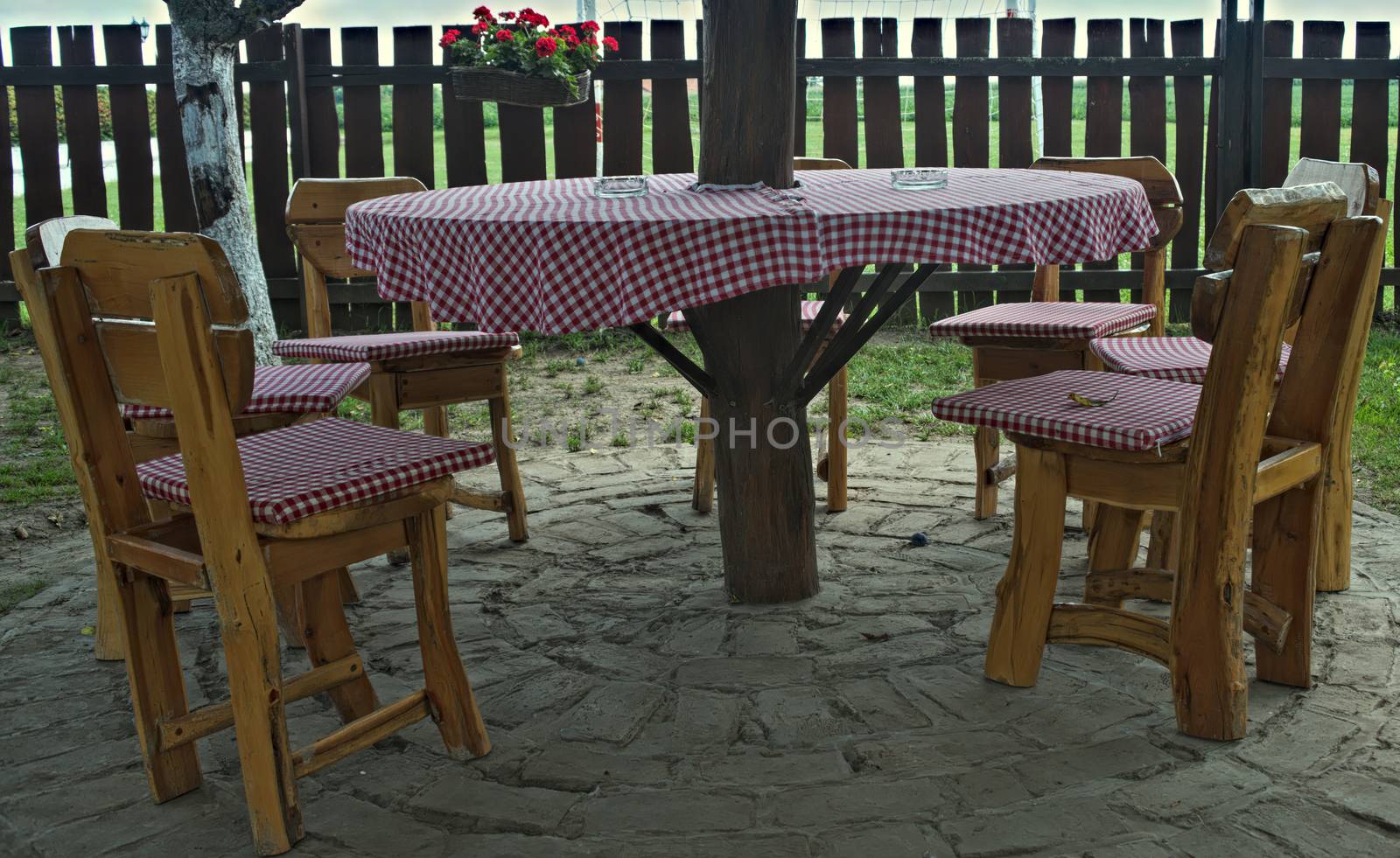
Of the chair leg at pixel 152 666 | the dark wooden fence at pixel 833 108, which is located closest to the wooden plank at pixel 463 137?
the dark wooden fence at pixel 833 108

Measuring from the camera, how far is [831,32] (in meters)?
7.11

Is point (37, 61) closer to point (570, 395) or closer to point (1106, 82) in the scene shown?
point (570, 395)

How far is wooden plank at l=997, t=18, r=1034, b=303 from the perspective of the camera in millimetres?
7059

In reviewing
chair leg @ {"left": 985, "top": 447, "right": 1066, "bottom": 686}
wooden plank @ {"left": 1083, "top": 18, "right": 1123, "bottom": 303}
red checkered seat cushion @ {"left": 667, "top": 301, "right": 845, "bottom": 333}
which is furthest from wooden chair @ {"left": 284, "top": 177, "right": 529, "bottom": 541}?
wooden plank @ {"left": 1083, "top": 18, "right": 1123, "bottom": 303}

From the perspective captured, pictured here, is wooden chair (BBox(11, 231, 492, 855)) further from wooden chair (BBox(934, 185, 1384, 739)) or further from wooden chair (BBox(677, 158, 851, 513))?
wooden chair (BBox(677, 158, 851, 513))

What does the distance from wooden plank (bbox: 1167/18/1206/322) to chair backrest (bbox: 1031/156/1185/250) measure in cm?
307

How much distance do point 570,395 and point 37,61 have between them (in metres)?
3.84

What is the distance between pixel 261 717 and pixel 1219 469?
178 cm

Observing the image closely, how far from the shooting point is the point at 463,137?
7133 millimetres

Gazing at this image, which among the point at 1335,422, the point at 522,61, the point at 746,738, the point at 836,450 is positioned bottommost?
the point at 746,738

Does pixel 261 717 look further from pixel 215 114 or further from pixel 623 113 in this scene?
pixel 623 113

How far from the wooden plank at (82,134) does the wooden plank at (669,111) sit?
279 centimetres

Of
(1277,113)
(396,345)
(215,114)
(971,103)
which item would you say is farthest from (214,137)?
(1277,113)

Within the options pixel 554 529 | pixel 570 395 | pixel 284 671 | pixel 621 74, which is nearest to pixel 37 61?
pixel 621 74
